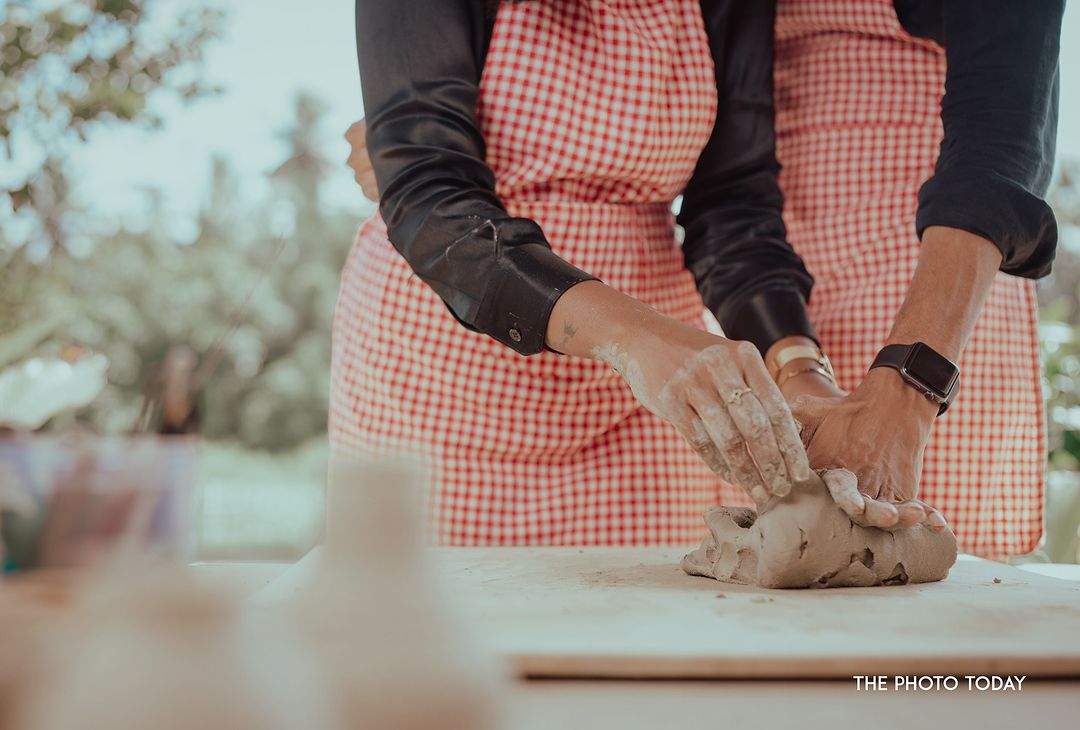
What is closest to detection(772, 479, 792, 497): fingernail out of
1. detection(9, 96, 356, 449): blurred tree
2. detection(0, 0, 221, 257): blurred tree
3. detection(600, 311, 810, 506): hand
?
detection(600, 311, 810, 506): hand

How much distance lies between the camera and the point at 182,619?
337 millimetres

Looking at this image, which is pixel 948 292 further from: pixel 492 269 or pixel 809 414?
pixel 492 269

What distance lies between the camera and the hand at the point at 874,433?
147cm

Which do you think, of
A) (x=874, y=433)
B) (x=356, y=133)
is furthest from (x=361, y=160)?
(x=874, y=433)

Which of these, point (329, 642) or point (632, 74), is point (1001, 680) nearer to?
point (329, 642)

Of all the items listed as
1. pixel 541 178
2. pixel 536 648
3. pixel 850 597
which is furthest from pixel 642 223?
pixel 536 648

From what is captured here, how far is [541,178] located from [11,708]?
148cm

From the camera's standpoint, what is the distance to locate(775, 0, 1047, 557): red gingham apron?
1953 mm

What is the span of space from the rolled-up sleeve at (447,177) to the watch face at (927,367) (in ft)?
1.77

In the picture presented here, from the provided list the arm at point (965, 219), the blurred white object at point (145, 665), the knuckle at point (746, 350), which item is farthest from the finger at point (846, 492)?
the blurred white object at point (145, 665)

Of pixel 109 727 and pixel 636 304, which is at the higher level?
pixel 636 304

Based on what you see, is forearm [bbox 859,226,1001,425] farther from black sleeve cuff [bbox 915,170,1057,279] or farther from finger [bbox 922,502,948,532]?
finger [bbox 922,502,948,532]

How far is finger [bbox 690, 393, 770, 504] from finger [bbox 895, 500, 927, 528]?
0.20 meters

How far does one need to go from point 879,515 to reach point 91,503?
43.4 inches
